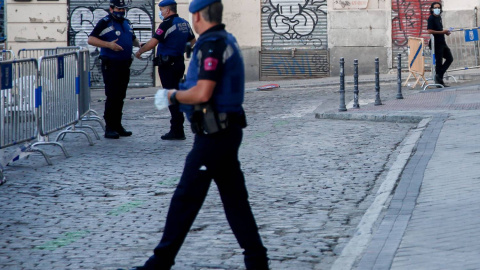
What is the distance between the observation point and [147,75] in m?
24.5

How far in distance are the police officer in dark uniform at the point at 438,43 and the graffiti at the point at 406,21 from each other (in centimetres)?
493

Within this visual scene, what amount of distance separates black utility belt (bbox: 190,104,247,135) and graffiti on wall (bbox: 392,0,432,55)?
20316 mm

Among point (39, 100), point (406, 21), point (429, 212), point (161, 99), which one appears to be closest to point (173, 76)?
point (39, 100)

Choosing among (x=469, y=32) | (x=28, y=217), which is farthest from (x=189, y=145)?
(x=469, y=32)

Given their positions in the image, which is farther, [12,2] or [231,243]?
[12,2]

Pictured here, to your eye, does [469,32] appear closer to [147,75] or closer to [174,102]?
[147,75]

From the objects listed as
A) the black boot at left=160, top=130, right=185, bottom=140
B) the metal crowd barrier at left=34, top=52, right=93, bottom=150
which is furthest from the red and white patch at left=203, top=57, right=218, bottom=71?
the black boot at left=160, top=130, right=185, bottom=140

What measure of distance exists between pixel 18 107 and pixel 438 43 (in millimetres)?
11900

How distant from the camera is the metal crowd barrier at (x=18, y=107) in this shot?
31.8 feet

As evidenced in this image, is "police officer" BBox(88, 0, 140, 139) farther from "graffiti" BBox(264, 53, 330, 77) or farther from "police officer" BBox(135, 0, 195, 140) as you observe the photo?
"graffiti" BBox(264, 53, 330, 77)

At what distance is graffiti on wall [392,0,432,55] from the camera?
969 inches

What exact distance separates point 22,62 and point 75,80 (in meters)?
2.43

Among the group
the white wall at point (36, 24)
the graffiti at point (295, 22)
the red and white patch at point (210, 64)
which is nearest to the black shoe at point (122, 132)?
the red and white patch at point (210, 64)

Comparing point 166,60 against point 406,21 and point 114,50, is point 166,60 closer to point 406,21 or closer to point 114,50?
point 114,50
